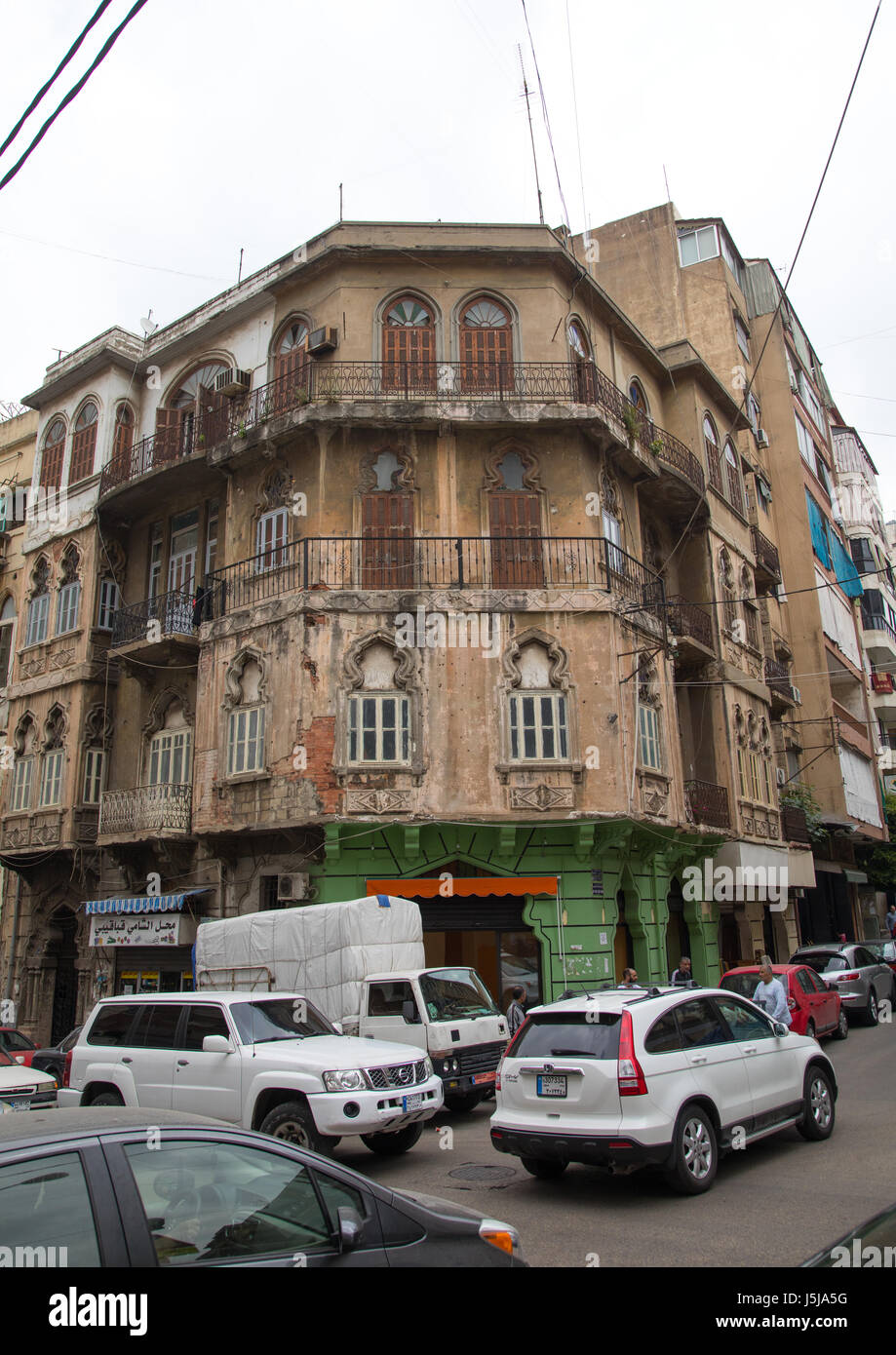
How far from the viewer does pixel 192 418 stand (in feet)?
77.8

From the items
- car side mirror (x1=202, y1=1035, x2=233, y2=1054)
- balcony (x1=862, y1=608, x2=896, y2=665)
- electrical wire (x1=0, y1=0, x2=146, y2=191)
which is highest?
balcony (x1=862, y1=608, x2=896, y2=665)

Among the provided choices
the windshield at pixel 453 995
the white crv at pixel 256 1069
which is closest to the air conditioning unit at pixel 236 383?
the windshield at pixel 453 995

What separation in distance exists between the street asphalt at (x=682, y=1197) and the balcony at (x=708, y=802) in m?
11.2

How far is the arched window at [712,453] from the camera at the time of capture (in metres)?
27.0

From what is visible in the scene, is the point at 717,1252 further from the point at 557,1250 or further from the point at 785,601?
the point at 785,601

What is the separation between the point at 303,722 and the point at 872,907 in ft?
114

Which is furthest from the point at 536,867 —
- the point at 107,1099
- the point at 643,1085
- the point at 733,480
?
the point at 733,480

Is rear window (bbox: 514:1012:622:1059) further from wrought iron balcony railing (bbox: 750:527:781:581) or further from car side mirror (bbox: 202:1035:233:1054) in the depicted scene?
wrought iron balcony railing (bbox: 750:527:781:581)

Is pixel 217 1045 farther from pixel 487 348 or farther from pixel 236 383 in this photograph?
pixel 236 383

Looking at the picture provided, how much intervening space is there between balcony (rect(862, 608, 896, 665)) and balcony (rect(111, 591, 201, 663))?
31.4 meters

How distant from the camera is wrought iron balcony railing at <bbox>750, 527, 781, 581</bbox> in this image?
30031 mm

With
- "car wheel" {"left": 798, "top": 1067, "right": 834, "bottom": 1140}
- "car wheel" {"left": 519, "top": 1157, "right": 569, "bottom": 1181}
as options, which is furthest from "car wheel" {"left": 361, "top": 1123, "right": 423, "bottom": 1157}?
"car wheel" {"left": 798, "top": 1067, "right": 834, "bottom": 1140}

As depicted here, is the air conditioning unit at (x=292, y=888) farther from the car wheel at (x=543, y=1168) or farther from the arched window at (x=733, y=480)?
the arched window at (x=733, y=480)

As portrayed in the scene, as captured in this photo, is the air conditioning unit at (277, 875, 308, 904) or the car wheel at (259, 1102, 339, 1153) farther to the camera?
the air conditioning unit at (277, 875, 308, 904)
